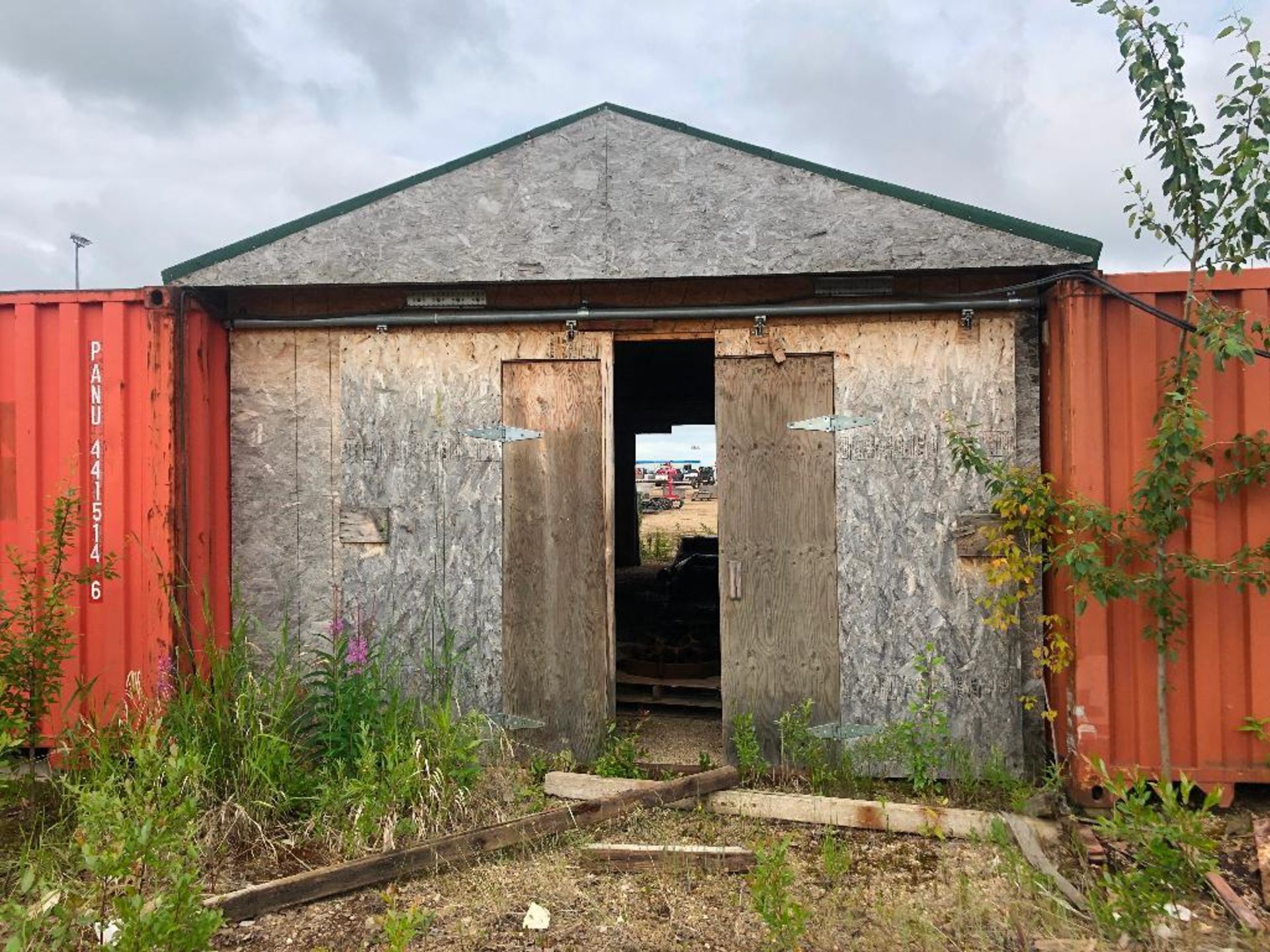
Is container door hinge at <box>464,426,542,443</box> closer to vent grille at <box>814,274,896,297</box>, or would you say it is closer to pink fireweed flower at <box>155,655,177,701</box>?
vent grille at <box>814,274,896,297</box>

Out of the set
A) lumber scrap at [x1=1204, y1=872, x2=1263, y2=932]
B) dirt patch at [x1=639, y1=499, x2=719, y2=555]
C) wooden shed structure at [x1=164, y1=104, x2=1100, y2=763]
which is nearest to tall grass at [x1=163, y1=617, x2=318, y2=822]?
wooden shed structure at [x1=164, y1=104, x2=1100, y2=763]

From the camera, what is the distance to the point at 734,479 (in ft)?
16.2

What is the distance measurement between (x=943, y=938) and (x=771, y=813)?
124 cm

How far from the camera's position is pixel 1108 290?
168 inches

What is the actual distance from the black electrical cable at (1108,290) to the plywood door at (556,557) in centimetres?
251

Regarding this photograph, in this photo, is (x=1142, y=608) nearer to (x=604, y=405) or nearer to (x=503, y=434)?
(x=604, y=405)

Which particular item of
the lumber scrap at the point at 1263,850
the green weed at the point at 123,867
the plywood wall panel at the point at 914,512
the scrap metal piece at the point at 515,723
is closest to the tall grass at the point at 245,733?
the green weed at the point at 123,867

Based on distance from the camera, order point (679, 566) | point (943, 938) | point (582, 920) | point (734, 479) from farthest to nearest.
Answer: point (679, 566) < point (734, 479) < point (582, 920) < point (943, 938)

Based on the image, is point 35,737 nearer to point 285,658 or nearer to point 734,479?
point 285,658

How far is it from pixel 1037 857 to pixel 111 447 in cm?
545

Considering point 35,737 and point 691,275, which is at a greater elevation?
point 691,275

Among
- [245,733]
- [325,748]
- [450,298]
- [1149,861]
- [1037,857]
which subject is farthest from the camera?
[450,298]

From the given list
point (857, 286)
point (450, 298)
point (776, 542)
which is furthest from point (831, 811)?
point (450, 298)

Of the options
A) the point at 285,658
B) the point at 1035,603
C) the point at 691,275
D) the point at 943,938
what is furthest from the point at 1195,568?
the point at 285,658
